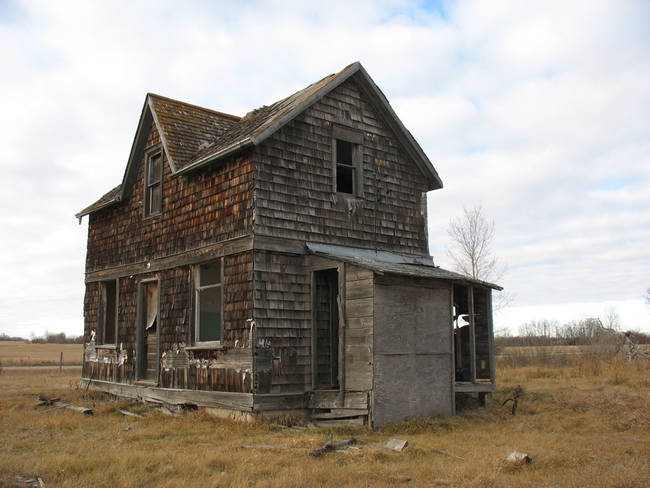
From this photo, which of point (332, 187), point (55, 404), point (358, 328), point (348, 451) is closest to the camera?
point (348, 451)

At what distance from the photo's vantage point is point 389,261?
571 inches

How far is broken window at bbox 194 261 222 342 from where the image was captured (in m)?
14.1

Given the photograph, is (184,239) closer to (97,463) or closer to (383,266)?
(383,266)

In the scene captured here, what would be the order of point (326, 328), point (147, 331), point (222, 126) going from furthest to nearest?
point (222, 126)
point (147, 331)
point (326, 328)

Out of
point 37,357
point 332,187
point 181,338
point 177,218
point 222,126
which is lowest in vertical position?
point 37,357

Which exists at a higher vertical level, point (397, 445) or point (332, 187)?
point (332, 187)

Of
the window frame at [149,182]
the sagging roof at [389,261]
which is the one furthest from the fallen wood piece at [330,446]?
the window frame at [149,182]

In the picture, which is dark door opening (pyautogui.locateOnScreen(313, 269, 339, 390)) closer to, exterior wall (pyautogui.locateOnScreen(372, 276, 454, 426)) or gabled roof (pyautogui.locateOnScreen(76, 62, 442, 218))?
exterior wall (pyautogui.locateOnScreen(372, 276, 454, 426))

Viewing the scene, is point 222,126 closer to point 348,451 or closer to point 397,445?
point 348,451

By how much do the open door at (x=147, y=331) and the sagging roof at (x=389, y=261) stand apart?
5211 millimetres

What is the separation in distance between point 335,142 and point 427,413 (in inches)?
249

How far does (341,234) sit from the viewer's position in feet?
46.4

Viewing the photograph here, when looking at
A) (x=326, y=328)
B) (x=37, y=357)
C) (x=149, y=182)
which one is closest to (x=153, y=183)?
(x=149, y=182)

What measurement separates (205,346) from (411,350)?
180 inches
